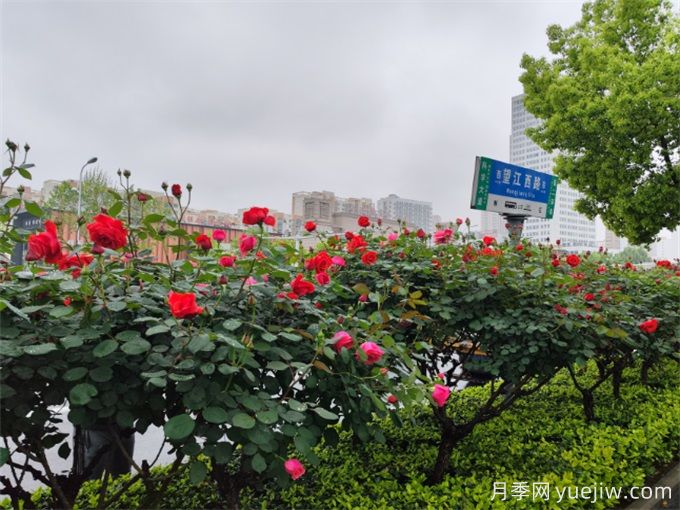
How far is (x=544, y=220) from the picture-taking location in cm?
3838

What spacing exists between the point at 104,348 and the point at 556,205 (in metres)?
56.3

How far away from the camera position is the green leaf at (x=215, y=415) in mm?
1226

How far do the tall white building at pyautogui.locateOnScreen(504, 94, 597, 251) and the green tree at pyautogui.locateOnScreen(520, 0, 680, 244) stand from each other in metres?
22.0

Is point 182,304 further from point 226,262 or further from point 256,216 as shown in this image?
point 226,262

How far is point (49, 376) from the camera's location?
4.07ft

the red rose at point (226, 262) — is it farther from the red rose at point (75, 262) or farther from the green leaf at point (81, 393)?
the green leaf at point (81, 393)

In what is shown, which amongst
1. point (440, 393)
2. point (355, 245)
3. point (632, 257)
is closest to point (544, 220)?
point (632, 257)

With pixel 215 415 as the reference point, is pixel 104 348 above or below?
above

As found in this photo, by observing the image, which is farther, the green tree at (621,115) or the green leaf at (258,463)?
the green tree at (621,115)

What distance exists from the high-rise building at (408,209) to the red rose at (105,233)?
83.9m

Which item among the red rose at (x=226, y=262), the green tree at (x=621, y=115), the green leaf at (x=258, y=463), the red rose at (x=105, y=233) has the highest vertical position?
the green tree at (x=621, y=115)

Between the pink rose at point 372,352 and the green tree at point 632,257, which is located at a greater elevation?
the green tree at point 632,257

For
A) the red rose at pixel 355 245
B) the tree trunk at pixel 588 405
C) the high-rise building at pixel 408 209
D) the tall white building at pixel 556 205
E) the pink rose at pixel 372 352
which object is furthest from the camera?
the high-rise building at pixel 408 209

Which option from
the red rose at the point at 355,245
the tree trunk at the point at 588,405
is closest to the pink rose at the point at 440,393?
the red rose at the point at 355,245
